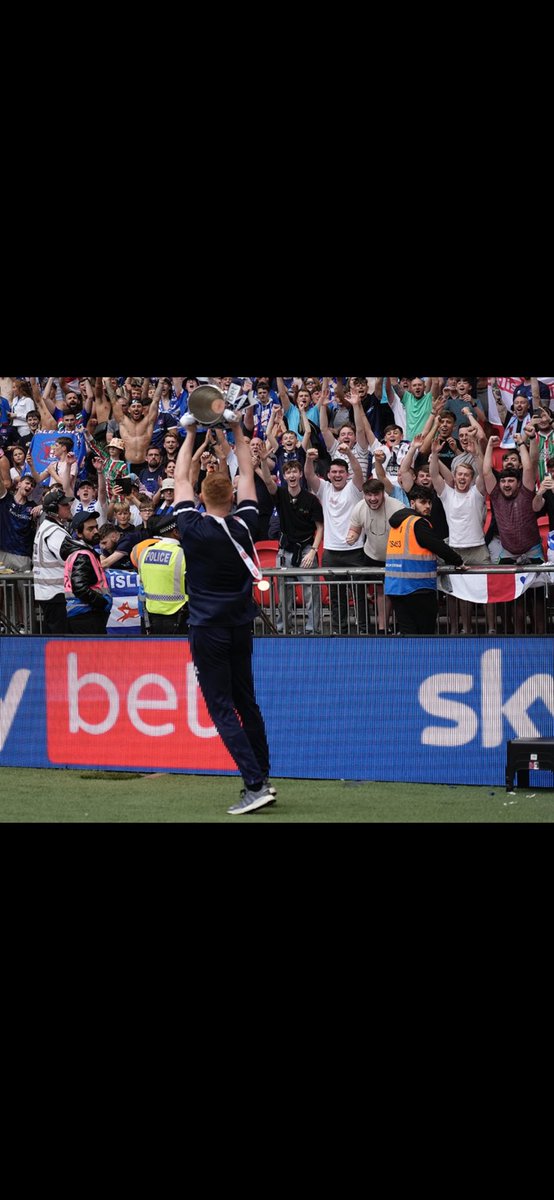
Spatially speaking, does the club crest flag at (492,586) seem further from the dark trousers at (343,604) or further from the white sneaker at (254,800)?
the white sneaker at (254,800)

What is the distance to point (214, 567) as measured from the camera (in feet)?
26.9

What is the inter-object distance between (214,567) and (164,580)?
358 centimetres

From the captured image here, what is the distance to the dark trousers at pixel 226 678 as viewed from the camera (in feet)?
27.0

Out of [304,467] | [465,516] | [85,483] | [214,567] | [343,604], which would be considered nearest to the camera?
[214,567]

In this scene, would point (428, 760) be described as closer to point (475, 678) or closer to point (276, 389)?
point (475, 678)

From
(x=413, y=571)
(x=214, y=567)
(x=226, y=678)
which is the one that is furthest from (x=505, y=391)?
(x=226, y=678)

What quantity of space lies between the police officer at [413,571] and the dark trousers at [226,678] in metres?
3.30

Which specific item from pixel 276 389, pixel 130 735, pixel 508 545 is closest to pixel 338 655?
pixel 130 735

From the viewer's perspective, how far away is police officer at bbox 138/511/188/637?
1162 cm

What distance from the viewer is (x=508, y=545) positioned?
1360 centimetres

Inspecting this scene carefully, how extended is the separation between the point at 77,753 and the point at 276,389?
19.7ft

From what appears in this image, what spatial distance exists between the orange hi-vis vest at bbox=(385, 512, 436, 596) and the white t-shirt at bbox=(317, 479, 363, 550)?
237 cm

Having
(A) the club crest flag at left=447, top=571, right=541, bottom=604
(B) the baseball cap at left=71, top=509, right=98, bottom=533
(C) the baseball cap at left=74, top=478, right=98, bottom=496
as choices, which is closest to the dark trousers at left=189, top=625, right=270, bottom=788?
(A) the club crest flag at left=447, top=571, right=541, bottom=604

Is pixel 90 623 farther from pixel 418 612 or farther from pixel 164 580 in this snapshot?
pixel 418 612
